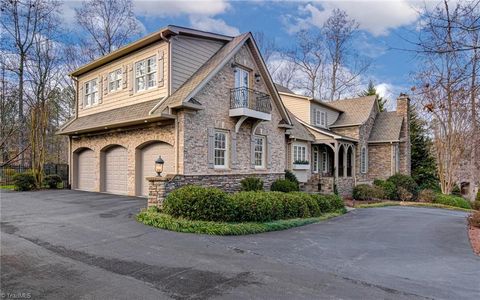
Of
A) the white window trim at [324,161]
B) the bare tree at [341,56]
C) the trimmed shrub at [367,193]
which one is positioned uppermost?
the bare tree at [341,56]

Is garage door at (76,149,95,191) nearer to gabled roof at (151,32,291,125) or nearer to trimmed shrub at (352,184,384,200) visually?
gabled roof at (151,32,291,125)

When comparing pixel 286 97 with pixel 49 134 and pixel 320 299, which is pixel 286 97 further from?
pixel 49 134

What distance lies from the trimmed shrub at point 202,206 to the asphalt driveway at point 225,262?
40.4 inches

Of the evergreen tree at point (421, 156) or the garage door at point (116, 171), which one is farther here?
the evergreen tree at point (421, 156)

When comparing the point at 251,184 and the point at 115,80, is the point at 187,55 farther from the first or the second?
the point at 251,184

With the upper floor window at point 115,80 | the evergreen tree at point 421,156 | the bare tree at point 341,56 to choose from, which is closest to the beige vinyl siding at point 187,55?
the upper floor window at point 115,80

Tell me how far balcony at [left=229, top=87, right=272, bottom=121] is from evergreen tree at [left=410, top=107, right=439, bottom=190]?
811 inches

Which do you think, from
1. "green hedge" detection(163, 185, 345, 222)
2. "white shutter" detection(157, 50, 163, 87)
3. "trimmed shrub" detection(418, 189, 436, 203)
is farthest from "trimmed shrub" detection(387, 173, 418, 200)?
"white shutter" detection(157, 50, 163, 87)

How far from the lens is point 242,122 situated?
15016 mm

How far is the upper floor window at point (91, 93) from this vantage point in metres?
18.3

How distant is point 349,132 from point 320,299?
2279cm

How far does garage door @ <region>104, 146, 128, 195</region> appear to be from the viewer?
16.2 meters

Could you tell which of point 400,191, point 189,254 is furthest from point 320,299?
point 400,191

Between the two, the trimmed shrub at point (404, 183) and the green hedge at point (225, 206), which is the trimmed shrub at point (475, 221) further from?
the trimmed shrub at point (404, 183)
